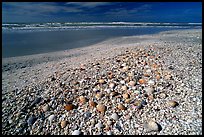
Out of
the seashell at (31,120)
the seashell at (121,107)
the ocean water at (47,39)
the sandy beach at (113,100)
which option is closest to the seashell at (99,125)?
the sandy beach at (113,100)

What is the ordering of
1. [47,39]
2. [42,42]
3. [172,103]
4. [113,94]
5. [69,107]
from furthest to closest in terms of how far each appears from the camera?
[47,39] < [42,42] < [113,94] < [69,107] < [172,103]

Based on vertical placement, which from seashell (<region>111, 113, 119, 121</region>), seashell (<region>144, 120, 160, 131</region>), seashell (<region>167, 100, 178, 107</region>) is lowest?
seashell (<region>144, 120, 160, 131</region>)

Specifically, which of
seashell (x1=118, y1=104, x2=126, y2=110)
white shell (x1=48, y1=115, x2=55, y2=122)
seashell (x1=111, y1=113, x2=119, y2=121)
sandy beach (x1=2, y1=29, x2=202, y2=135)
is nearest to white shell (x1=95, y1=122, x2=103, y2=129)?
sandy beach (x1=2, y1=29, x2=202, y2=135)

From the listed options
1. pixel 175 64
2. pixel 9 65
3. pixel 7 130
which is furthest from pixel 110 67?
pixel 9 65

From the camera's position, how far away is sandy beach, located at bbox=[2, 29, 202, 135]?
2.91 meters

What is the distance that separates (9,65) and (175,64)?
16.6 ft

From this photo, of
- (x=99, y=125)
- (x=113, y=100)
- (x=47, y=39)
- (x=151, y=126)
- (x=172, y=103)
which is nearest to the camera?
(x=151, y=126)

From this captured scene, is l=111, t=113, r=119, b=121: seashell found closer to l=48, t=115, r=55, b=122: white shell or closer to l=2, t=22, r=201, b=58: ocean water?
l=48, t=115, r=55, b=122: white shell

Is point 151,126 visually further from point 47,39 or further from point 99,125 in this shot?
point 47,39

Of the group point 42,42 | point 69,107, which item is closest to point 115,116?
point 69,107

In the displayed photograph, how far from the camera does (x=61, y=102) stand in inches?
139

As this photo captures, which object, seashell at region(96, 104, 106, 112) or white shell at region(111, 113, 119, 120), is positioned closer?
white shell at region(111, 113, 119, 120)

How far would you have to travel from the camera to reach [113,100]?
3453 mm

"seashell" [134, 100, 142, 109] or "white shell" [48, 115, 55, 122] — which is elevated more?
"seashell" [134, 100, 142, 109]
